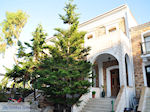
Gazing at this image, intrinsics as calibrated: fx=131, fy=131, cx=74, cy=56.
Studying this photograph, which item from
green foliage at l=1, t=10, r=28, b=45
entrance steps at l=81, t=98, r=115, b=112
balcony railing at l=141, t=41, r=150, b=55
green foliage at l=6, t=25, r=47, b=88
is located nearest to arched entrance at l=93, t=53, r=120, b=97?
balcony railing at l=141, t=41, r=150, b=55

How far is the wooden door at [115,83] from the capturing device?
11148mm

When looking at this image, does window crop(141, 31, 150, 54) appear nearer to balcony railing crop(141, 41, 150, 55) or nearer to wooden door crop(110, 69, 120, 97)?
balcony railing crop(141, 41, 150, 55)

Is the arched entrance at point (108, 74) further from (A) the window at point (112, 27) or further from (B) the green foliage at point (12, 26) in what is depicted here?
(B) the green foliage at point (12, 26)

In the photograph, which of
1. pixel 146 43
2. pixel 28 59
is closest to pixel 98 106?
pixel 146 43

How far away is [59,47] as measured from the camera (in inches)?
381

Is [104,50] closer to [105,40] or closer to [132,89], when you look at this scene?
[105,40]

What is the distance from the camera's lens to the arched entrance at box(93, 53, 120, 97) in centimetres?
1131

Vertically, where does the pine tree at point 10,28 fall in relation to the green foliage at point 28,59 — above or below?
above

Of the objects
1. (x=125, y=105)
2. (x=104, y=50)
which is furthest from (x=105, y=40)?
(x=125, y=105)

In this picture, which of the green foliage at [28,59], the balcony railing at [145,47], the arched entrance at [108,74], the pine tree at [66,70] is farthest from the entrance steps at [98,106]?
the green foliage at [28,59]

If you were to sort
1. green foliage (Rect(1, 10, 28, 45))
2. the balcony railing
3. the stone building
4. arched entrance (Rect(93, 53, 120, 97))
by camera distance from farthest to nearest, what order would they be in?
1. green foliage (Rect(1, 10, 28, 45))
2. arched entrance (Rect(93, 53, 120, 97))
3. the balcony railing
4. the stone building

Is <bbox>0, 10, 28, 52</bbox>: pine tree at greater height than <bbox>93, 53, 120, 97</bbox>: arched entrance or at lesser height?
greater

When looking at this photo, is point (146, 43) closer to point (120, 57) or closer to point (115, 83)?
point (120, 57)

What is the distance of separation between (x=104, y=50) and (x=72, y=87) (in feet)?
13.0
